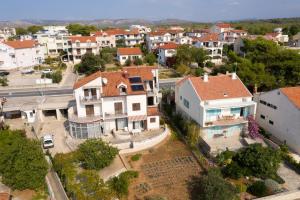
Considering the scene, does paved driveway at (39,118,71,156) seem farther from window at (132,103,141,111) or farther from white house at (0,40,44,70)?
white house at (0,40,44,70)

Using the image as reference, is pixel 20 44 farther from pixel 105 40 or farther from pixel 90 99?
pixel 90 99

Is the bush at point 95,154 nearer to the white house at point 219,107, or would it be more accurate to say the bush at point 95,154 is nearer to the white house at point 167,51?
the white house at point 219,107

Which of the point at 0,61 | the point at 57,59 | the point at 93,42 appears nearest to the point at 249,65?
the point at 93,42

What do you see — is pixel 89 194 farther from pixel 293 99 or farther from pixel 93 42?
pixel 93 42

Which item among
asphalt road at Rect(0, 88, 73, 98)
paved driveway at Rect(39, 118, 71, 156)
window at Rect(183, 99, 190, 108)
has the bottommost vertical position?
paved driveway at Rect(39, 118, 71, 156)

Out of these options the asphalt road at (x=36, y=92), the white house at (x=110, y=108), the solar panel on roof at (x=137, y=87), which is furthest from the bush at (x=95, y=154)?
the asphalt road at (x=36, y=92)

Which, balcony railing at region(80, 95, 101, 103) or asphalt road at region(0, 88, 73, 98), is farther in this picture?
asphalt road at region(0, 88, 73, 98)

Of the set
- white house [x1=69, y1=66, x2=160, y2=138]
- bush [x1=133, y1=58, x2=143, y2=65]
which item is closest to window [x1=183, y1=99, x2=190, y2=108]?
white house [x1=69, y1=66, x2=160, y2=138]
